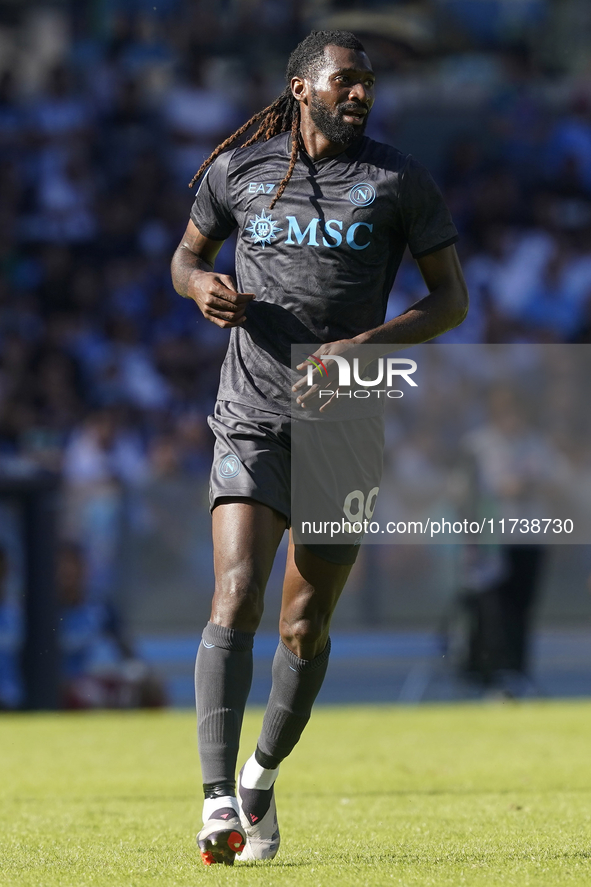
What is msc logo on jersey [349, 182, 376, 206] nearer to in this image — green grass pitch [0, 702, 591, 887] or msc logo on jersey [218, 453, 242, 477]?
msc logo on jersey [218, 453, 242, 477]

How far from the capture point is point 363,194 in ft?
12.2

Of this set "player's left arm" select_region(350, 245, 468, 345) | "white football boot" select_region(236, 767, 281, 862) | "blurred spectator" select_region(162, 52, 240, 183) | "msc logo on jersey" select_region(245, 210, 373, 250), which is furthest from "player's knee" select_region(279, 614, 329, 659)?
"blurred spectator" select_region(162, 52, 240, 183)

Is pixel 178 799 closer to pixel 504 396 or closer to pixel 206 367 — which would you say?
pixel 504 396

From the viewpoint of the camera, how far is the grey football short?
11.9 feet

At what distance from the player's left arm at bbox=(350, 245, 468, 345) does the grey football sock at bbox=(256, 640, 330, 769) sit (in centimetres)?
100

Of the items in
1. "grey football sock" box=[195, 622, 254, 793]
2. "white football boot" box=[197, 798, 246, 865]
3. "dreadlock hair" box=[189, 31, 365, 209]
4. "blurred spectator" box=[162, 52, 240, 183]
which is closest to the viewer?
"white football boot" box=[197, 798, 246, 865]

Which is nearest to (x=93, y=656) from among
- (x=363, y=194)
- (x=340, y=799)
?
(x=340, y=799)

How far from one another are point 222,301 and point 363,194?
0.53 metres

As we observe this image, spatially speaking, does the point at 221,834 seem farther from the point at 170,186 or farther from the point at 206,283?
the point at 170,186

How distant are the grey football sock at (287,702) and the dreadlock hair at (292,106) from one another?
1.37 meters

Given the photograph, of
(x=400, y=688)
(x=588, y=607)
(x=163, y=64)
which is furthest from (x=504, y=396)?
(x=163, y=64)

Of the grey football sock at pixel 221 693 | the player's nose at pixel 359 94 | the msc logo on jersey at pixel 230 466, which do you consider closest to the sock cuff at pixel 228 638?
the grey football sock at pixel 221 693

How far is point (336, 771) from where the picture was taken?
6113 millimetres

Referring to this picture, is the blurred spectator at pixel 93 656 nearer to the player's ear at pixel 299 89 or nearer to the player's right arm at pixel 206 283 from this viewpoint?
the player's right arm at pixel 206 283
